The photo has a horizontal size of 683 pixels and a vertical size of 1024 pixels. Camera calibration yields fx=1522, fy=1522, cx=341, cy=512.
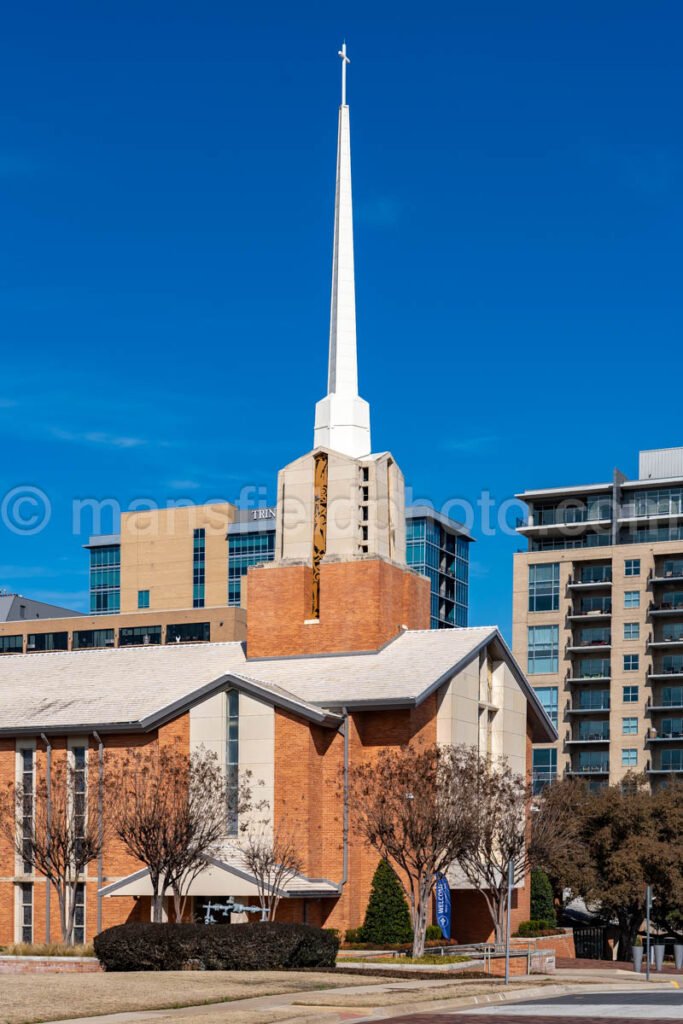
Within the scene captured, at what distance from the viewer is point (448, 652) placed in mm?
53719

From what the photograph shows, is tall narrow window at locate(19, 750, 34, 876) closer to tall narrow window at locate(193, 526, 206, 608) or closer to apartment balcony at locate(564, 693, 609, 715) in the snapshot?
apartment balcony at locate(564, 693, 609, 715)

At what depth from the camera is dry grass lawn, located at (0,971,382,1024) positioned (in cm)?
2725

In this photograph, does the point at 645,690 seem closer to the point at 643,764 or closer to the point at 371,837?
the point at 643,764

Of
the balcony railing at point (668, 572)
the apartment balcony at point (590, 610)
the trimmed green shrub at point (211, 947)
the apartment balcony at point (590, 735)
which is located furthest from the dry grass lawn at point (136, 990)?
the apartment balcony at point (590, 610)

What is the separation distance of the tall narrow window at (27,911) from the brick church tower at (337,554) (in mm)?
11686

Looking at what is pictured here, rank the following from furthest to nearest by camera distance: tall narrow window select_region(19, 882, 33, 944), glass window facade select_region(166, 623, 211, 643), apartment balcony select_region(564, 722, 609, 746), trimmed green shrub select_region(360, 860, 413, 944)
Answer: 1. glass window facade select_region(166, 623, 211, 643)
2. apartment balcony select_region(564, 722, 609, 746)
3. tall narrow window select_region(19, 882, 33, 944)
4. trimmed green shrub select_region(360, 860, 413, 944)

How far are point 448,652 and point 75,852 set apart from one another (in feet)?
47.5

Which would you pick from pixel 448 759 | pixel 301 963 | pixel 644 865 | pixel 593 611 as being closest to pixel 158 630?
pixel 593 611

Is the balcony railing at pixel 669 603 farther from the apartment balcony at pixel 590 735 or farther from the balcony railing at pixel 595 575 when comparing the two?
the apartment balcony at pixel 590 735

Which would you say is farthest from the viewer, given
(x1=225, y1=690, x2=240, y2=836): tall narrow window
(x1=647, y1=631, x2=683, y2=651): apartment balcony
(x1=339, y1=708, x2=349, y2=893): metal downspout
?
(x1=647, y1=631, x2=683, y2=651): apartment balcony

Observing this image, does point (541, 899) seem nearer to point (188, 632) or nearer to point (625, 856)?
point (625, 856)

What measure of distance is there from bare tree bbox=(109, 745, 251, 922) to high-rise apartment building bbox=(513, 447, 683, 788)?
65.8 metres

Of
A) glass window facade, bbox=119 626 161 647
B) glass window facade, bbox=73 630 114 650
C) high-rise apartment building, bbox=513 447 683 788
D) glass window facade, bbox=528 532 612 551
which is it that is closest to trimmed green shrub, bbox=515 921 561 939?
high-rise apartment building, bbox=513 447 683 788

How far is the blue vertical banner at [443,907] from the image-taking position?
5075 cm
